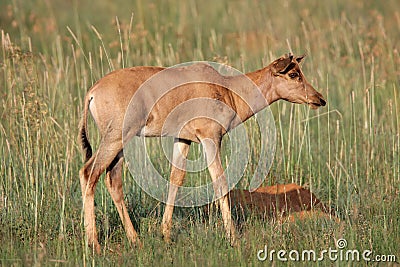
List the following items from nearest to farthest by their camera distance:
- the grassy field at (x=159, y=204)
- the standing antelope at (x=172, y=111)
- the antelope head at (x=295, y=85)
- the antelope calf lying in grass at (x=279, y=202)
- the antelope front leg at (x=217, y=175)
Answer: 1. the grassy field at (x=159, y=204)
2. the standing antelope at (x=172, y=111)
3. the antelope front leg at (x=217, y=175)
4. the antelope calf lying in grass at (x=279, y=202)
5. the antelope head at (x=295, y=85)

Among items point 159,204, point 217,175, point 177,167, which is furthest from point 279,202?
point 159,204

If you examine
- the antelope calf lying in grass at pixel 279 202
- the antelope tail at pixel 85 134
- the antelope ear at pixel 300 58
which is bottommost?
the antelope calf lying in grass at pixel 279 202

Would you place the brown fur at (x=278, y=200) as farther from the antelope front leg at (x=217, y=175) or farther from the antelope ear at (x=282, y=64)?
the antelope ear at (x=282, y=64)

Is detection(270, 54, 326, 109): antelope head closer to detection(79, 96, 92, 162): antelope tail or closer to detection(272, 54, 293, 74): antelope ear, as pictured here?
detection(272, 54, 293, 74): antelope ear

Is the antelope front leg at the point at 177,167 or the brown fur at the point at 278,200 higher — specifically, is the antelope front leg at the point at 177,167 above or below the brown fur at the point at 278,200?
above

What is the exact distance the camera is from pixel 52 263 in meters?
6.50

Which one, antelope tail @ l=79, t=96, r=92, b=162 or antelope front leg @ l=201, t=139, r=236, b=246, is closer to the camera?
antelope tail @ l=79, t=96, r=92, b=162

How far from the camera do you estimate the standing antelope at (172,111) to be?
23.7 feet

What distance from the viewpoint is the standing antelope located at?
285 inches

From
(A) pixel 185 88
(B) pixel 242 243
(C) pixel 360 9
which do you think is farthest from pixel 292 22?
(B) pixel 242 243

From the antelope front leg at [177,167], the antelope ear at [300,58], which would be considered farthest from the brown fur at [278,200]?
the antelope ear at [300,58]

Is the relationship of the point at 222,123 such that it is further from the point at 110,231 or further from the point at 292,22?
the point at 292,22

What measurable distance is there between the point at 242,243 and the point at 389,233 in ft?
Result: 4.61

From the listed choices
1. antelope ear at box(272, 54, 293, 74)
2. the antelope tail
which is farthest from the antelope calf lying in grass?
the antelope tail
